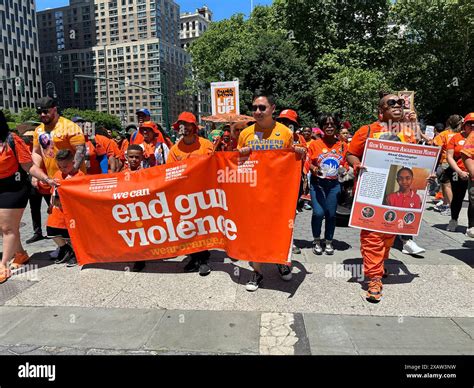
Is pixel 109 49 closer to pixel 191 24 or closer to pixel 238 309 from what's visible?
pixel 191 24

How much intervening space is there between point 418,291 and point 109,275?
11.3ft

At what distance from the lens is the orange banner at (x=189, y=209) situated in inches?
158

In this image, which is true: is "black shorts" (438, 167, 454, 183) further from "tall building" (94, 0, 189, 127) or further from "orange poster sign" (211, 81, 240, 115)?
"tall building" (94, 0, 189, 127)

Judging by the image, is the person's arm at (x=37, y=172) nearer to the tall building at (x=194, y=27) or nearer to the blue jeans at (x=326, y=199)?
the blue jeans at (x=326, y=199)

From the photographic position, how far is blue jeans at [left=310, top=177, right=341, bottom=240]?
535cm

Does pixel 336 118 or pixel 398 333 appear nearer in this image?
pixel 398 333

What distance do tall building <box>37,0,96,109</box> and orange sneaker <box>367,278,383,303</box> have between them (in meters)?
115

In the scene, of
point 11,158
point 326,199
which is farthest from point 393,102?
point 11,158

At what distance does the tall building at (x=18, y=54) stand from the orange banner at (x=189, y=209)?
9047 cm

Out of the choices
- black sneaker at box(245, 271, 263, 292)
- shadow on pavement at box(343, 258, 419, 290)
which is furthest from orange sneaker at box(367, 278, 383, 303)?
black sneaker at box(245, 271, 263, 292)

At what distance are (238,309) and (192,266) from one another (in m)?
1.25
